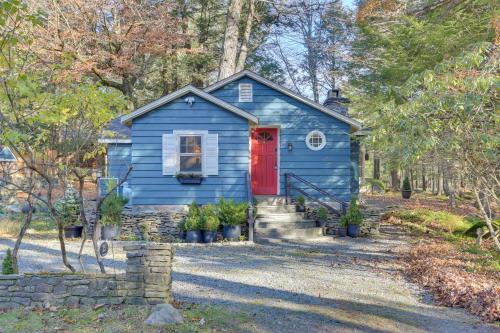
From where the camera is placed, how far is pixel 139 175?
11984mm

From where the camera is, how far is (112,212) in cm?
1130

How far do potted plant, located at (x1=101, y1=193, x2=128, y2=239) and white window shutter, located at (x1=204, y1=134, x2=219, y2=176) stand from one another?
243cm

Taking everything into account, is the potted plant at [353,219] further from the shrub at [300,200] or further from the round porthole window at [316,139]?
the round porthole window at [316,139]

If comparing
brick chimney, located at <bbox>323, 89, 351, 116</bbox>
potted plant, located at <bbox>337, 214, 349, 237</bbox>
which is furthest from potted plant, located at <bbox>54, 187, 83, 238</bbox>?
brick chimney, located at <bbox>323, 89, 351, 116</bbox>

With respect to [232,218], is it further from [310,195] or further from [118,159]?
[118,159]

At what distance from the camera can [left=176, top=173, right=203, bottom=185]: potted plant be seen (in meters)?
11.9

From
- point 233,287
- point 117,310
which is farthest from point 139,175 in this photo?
point 117,310

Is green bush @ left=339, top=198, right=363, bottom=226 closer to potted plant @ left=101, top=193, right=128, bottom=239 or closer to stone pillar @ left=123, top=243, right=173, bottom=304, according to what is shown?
potted plant @ left=101, top=193, right=128, bottom=239

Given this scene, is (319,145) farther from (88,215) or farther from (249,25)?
(249,25)

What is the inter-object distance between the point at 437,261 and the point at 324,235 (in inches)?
164

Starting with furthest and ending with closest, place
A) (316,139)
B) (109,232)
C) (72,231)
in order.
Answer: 1. (316,139)
2. (72,231)
3. (109,232)

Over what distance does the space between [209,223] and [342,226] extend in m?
3.66

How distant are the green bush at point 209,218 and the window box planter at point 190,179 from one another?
42.9 inches

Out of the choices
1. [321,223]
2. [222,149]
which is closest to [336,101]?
[321,223]
